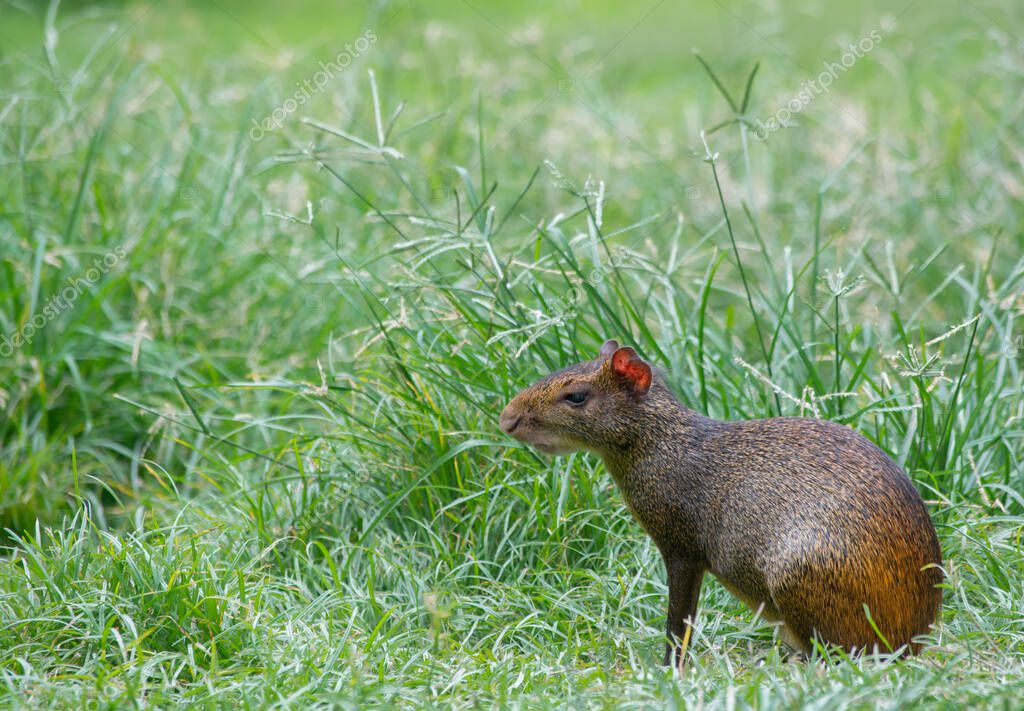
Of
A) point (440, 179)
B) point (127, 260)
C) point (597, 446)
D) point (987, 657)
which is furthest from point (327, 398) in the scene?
point (440, 179)

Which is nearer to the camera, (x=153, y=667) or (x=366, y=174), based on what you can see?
(x=153, y=667)

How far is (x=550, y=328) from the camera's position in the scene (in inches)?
176

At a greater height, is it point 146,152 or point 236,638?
point 146,152

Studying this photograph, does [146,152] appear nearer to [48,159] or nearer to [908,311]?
[48,159]

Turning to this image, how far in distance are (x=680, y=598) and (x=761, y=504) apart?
1.24ft

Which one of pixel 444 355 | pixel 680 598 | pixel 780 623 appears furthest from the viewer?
pixel 444 355

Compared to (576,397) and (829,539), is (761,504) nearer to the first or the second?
(829,539)

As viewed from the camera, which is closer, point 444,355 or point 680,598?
point 680,598

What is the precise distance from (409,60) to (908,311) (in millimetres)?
3273

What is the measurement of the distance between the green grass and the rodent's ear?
419 mm

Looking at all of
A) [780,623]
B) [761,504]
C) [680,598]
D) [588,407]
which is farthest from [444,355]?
A: [780,623]

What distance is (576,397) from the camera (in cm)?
368

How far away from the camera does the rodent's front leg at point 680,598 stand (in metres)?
3.63

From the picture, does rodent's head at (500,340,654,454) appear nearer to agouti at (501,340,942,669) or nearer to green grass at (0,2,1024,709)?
agouti at (501,340,942,669)
